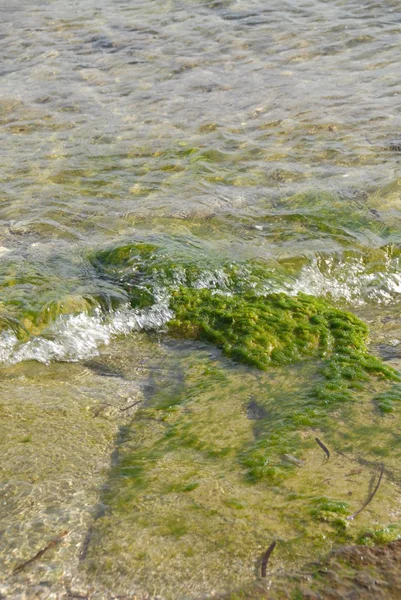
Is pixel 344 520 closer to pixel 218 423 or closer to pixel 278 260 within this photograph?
pixel 218 423

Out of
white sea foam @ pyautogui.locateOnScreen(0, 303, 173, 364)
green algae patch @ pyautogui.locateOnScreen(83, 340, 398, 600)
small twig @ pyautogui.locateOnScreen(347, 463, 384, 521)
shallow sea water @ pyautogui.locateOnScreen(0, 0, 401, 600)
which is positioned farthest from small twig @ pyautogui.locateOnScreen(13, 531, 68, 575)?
white sea foam @ pyautogui.locateOnScreen(0, 303, 173, 364)

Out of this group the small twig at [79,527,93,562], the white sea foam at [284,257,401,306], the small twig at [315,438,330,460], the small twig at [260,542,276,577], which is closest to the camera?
the small twig at [260,542,276,577]

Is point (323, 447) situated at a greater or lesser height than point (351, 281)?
greater

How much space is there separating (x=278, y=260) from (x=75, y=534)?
3167mm

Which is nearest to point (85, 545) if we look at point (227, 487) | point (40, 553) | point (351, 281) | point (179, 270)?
point (40, 553)

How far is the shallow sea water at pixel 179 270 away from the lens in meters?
2.78

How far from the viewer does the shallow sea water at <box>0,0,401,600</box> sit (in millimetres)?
2777

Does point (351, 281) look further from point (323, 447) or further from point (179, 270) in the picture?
point (323, 447)

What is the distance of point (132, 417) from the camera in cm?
367

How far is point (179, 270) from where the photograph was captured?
5098 mm

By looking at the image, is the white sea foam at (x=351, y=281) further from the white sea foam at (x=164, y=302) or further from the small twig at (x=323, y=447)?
the small twig at (x=323, y=447)

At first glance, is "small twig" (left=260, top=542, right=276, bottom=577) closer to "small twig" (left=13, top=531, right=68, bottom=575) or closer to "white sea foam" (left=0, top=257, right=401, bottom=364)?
"small twig" (left=13, top=531, right=68, bottom=575)

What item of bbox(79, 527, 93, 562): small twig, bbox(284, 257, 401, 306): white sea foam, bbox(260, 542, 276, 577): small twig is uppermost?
bbox(79, 527, 93, 562): small twig

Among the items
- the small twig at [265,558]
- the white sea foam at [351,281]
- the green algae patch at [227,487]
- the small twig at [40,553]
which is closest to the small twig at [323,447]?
the green algae patch at [227,487]
